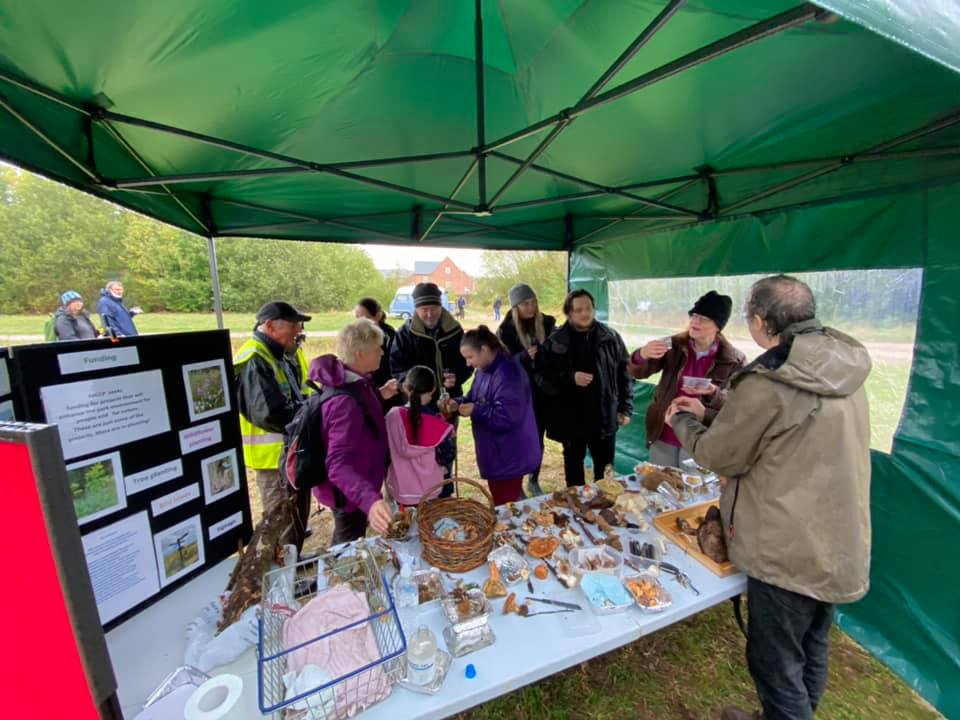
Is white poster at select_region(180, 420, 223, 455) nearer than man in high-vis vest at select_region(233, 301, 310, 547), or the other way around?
white poster at select_region(180, 420, 223, 455)

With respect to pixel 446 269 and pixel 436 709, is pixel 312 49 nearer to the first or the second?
pixel 436 709

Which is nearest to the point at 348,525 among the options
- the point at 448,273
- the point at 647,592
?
the point at 647,592

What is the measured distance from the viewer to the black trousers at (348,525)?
2.19m

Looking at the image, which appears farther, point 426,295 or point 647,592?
point 426,295

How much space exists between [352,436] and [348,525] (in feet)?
2.58

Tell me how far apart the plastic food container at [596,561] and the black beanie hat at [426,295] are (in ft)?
7.78

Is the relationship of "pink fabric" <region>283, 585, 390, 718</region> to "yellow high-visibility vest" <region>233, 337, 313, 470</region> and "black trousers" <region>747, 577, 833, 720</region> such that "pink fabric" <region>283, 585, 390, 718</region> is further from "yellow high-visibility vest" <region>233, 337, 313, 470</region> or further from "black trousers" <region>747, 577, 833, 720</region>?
"yellow high-visibility vest" <region>233, 337, 313, 470</region>

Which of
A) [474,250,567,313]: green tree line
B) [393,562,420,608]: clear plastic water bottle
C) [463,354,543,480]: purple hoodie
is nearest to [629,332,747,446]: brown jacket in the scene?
[463,354,543,480]: purple hoodie

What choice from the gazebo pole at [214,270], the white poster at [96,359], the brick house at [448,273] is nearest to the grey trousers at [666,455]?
the white poster at [96,359]

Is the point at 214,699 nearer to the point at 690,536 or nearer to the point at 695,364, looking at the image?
the point at 690,536

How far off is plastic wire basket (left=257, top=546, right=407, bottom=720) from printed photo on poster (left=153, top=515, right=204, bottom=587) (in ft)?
1.09

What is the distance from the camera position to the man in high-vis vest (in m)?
2.49

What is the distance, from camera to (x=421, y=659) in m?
1.09

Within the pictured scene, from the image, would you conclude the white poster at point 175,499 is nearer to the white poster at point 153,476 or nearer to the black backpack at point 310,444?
the white poster at point 153,476
